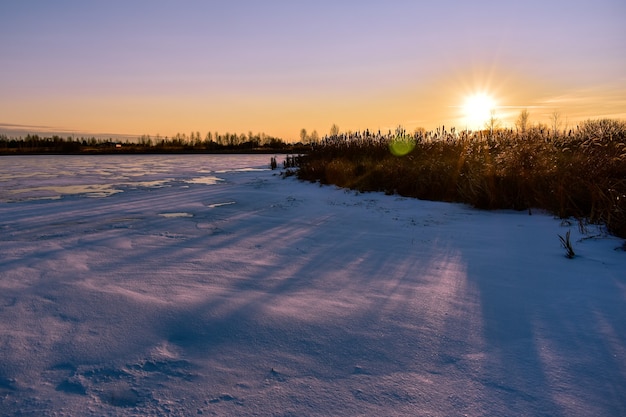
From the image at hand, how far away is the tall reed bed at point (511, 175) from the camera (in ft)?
15.8

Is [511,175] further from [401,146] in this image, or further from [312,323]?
[401,146]

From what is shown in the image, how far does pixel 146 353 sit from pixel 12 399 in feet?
1.71

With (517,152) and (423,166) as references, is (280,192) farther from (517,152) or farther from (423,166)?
(517,152)

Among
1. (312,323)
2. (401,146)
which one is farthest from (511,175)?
(401,146)

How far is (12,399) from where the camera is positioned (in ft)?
5.08

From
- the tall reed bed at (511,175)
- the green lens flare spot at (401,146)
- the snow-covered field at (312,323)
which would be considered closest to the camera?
the snow-covered field at (312,323)

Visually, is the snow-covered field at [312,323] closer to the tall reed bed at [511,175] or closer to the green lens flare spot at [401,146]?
the tall reed bed at [511,175]

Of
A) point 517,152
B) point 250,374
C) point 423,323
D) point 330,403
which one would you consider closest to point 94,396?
point 250,374

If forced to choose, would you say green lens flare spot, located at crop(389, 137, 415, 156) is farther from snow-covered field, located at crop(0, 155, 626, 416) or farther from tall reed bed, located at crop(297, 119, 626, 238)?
snow-covered field, located at crop(0, 155, 626, 416)

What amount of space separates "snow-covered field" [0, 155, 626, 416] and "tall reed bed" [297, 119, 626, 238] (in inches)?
29.6

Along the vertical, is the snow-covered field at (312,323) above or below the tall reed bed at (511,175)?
below

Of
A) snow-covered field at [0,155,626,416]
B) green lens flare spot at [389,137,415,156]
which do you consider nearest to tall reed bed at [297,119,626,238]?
green lens flare spot at [389,137,415,156]

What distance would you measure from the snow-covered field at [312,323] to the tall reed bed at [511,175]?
0.75 meters

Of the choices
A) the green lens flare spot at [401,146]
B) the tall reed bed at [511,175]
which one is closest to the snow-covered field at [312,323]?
the tall reed bed at [511,175]
